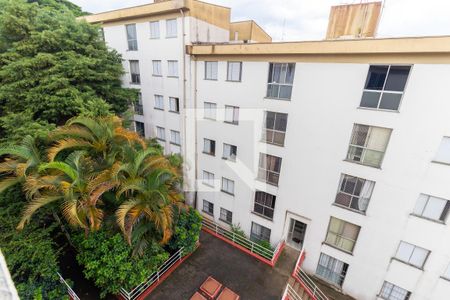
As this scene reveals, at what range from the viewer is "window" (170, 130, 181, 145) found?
1908cm

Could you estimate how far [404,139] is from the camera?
10.2 m

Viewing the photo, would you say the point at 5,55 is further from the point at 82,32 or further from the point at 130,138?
the point at 130,138

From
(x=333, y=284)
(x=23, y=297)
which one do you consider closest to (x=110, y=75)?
(x=23, y=297)

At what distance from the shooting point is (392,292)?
12.7m

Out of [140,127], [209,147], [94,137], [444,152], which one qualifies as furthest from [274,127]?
[140,127]

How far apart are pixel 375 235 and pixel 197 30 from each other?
17.3 metres

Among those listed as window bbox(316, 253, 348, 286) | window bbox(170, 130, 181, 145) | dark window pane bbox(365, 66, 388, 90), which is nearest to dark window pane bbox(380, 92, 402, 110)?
dark window pane bbox(365, 66, 388, 90)

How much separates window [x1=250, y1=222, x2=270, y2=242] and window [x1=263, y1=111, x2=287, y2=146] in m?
6.83

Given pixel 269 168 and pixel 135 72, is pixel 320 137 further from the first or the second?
pixel 135 72

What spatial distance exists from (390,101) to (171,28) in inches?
576

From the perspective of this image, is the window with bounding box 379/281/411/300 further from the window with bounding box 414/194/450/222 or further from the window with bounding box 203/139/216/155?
the window with bounding box 203/139/216/155

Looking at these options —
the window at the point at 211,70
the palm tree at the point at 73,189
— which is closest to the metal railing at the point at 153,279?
the palm tree at the point at 73,189

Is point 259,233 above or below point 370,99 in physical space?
below

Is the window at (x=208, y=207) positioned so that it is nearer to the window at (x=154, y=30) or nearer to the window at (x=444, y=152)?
the window at (x=154, y=30)
